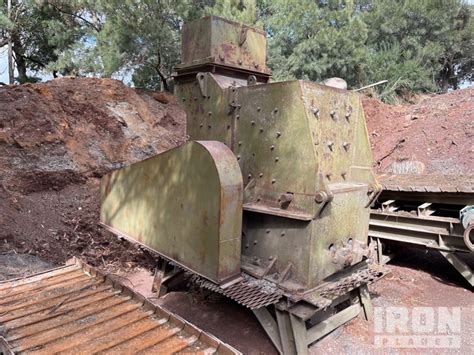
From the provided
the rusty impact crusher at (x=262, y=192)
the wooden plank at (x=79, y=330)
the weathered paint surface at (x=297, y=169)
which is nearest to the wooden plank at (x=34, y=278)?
the rusty impact crusher at (x=262, y=192)

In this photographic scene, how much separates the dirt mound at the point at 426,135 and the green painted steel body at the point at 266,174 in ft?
18.5

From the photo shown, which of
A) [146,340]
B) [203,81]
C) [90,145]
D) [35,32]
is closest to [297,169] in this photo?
[203,81]

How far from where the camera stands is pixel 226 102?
3.72 metres

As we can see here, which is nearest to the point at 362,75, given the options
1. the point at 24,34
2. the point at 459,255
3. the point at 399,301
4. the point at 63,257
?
the point at 459,255

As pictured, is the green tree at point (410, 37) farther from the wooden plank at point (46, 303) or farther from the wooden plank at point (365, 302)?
the wooden plank at point (46, 303)

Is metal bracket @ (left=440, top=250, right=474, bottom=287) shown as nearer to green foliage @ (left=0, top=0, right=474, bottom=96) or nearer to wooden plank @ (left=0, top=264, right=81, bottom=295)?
wooden plank @ (left=0, top=264, right=81, bottom=295)

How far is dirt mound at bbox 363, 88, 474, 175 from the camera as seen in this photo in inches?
332

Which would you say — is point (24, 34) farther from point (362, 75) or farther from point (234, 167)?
point (234, 167)

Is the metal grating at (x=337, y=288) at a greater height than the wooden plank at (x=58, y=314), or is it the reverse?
the wooden plank at (x=58, y=314)

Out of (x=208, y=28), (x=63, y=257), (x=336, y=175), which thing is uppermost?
(x=208, y=28)

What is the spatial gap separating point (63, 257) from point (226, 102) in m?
3.58

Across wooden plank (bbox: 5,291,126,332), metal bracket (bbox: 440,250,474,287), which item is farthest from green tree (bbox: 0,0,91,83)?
metal bracket (bbox: 440,250,474,287)

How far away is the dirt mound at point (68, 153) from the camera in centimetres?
559

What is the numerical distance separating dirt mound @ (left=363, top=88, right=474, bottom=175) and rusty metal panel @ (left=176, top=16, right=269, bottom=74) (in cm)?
605
